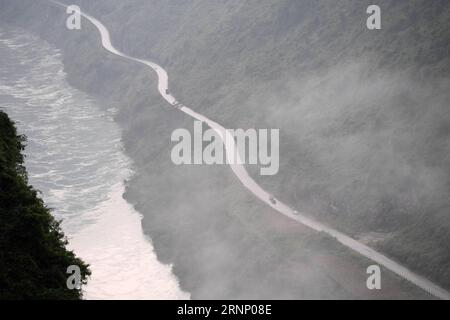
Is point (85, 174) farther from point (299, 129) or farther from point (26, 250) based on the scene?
point (26, 250)

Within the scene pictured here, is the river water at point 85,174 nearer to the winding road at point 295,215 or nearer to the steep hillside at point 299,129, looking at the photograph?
the steep hillside at point 299,129

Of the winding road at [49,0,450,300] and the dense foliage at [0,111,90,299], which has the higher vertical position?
the winding road at [49,0,450,300]

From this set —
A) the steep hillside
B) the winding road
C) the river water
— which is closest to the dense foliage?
the river water

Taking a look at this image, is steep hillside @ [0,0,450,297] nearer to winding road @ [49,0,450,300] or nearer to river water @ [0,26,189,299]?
winding road @ [49,0,450,300]

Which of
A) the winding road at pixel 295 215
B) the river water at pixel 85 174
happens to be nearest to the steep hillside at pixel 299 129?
the winding road at pixel 295 215

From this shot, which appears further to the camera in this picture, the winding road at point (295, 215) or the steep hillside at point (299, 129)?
the steep hillside at point (299, 129)
